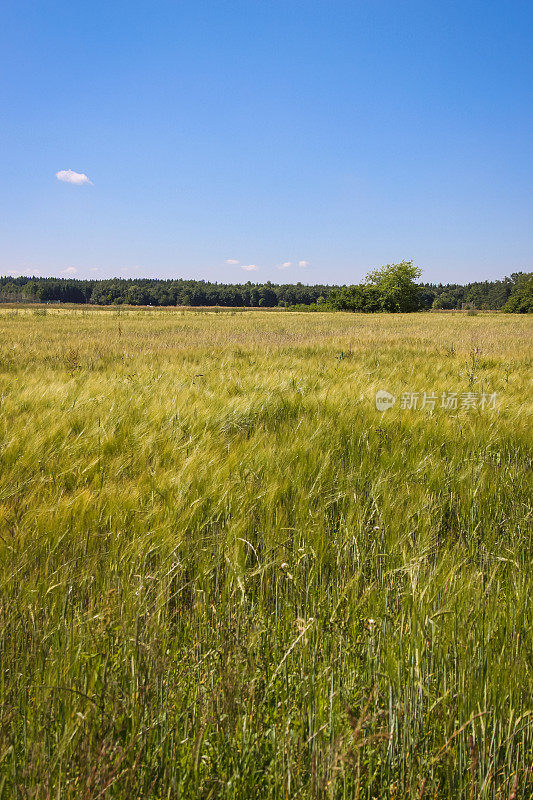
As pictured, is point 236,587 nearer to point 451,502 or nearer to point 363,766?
point 363,766

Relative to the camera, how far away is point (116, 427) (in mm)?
3146

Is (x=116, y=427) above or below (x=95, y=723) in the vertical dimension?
above

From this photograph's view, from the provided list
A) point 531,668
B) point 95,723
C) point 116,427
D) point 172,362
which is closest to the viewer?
point 95,723

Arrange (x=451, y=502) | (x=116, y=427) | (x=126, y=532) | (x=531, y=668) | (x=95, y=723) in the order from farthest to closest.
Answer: (x=116, y=427) → (x=451, y=502) → (x=126, y=532) → (x=531, y=668) → (x=95, y=723)

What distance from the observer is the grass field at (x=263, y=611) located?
2.93ft

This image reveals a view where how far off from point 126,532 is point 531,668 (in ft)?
4.91

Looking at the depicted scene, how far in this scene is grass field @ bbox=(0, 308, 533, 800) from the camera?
894mm

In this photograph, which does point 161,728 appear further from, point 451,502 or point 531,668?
point 451,502

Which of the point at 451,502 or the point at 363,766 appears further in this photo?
the point at 451,502

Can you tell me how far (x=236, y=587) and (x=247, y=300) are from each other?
14851cm

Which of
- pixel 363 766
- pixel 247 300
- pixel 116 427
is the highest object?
pixel 247 300

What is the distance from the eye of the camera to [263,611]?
4.58 feet

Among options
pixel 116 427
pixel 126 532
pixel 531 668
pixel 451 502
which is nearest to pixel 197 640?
pixel 126 532

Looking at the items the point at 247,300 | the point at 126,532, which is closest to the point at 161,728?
the point at 126,532
